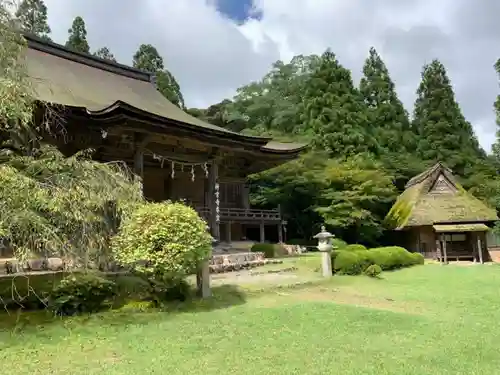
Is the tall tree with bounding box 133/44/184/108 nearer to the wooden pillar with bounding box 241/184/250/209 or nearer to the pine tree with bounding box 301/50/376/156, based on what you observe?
the pine tree with bounding box 301/50/376/156

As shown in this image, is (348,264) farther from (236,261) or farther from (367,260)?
(236,261)

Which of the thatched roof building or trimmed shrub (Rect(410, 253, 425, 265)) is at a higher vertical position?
the thatched roof building

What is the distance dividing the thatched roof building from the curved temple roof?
9534mm

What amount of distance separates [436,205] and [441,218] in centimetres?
141

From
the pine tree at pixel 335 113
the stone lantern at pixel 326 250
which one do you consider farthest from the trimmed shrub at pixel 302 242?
the stone lantern at pixel 326 250

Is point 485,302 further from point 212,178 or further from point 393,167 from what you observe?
point 393,167

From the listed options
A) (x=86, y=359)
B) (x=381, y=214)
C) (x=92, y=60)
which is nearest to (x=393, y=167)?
(x=381, y=214)

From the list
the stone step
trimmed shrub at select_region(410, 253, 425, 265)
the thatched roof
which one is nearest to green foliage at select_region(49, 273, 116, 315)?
the stone step

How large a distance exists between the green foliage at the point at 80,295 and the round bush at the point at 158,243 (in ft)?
2.08

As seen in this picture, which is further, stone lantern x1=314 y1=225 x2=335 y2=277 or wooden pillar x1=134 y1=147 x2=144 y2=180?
wooden pillar x1=134 y1=147 x2=144 y2=180

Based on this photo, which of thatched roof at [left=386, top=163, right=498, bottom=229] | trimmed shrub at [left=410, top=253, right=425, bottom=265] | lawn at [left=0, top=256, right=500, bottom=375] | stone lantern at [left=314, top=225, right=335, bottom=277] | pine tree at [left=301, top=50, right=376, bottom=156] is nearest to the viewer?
lawn at [left=0, top=256, right=500, bottom=375]

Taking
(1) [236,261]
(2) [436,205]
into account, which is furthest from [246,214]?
(2) [436,205]

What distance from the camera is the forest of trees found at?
25.4 meters

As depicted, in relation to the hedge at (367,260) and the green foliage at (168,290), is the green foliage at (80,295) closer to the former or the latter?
the green foliage at (168,290)
